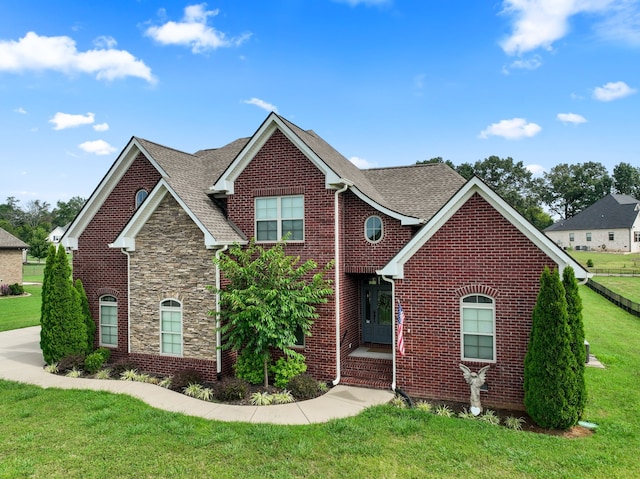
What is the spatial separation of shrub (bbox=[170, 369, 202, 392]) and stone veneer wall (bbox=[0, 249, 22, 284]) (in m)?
32.7

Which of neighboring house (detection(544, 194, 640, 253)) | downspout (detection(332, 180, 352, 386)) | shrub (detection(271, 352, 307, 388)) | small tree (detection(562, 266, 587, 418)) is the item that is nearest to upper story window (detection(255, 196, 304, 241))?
downspout (detection(332, 180, 352, 386))

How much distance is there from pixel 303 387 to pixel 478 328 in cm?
Answer: 494

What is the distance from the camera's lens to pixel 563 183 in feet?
306

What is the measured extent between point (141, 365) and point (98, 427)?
462 centimetres

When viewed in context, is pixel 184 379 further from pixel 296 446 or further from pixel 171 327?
pixel 296 446

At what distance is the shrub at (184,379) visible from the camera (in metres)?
11.9

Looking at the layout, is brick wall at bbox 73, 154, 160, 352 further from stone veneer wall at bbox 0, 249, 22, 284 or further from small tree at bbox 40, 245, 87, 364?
stone veneer wall at bbox 0, 249, 22, 284

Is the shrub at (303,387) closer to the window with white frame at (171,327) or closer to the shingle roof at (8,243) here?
the window with white frame at (171,327)

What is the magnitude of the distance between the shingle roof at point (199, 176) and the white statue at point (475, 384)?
7.63 metres

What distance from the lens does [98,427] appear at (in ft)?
29.5

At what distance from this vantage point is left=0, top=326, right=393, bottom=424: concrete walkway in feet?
32.1

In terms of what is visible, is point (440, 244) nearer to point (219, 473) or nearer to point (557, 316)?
point (557, 316)

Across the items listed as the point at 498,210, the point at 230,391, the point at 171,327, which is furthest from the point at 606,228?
the point at 230,391

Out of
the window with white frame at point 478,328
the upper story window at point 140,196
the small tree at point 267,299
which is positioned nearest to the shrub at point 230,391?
the small tree at point 267,299
